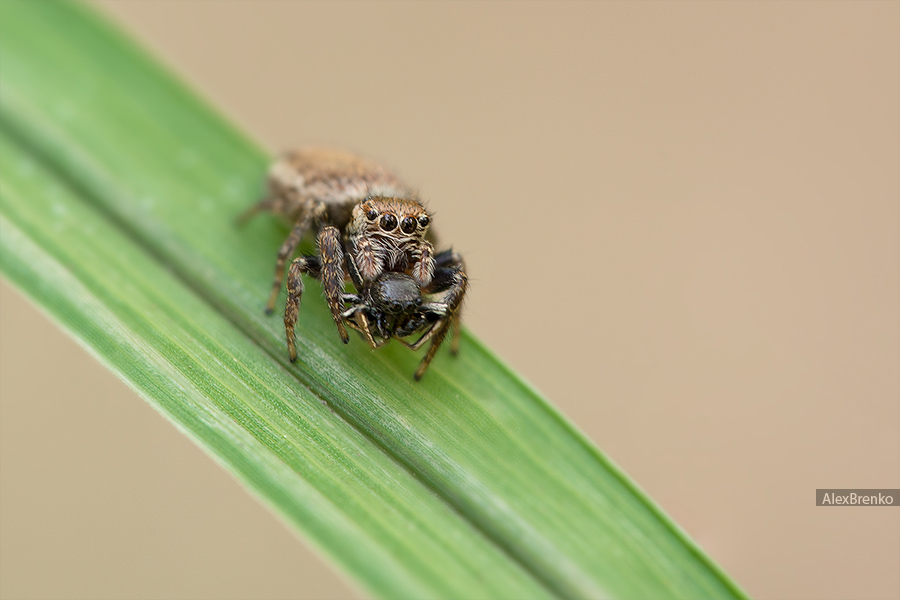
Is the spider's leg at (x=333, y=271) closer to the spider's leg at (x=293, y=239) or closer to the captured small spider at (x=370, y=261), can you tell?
the captured small spider at (x=370, y=261)

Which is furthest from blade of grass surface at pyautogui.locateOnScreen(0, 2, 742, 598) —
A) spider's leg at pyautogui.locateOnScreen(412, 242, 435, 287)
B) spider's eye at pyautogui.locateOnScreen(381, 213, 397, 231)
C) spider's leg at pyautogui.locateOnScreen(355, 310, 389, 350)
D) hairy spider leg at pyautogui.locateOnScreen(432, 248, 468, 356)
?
spider's eye at pyautogui.locateOnScreen(381, 213, 397, 231)

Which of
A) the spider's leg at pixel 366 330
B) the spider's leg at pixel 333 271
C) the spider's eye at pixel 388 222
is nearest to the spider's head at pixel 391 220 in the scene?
the spider's eye at pixel 388 222

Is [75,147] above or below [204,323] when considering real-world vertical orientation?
above

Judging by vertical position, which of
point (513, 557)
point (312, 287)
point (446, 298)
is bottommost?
point (513, 557)

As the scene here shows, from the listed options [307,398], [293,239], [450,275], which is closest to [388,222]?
[450,275]

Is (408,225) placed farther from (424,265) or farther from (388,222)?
(424,265)

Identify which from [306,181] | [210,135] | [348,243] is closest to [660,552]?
[348,243]

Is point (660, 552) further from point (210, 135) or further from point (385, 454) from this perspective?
point (210, 135)
